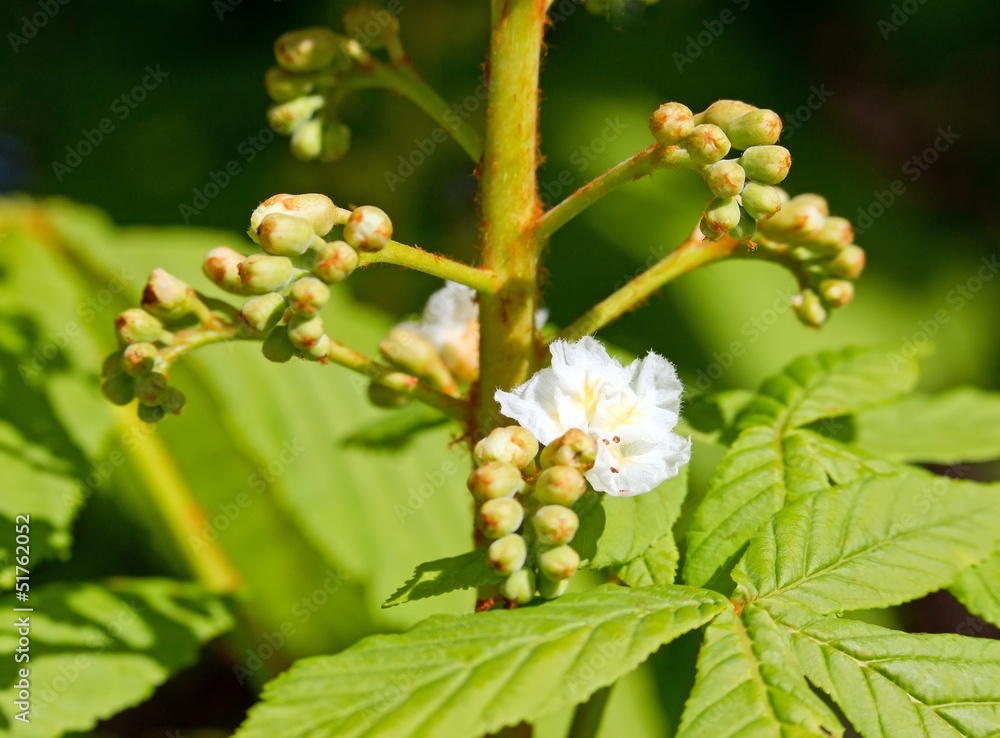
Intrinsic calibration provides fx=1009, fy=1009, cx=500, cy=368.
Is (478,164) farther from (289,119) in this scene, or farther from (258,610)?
(258,610)

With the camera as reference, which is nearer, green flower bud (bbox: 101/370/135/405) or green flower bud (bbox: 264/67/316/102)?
green flower bud (bbox: 101/370/135/405)

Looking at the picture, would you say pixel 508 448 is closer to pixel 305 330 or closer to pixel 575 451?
pixel 575 451

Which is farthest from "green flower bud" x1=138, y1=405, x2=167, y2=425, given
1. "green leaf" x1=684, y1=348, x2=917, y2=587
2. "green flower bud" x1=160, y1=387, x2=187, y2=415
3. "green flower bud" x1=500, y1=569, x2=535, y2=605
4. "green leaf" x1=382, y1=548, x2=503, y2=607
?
"green leaf" x1=684, y1=348, x2=917, y2=587

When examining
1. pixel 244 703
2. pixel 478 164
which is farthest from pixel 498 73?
pixel 244 703

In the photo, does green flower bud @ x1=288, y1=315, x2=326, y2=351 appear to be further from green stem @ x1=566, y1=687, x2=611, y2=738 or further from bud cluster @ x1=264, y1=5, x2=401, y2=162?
green stem @ x1=566, y1=687, x2=611, y2=738

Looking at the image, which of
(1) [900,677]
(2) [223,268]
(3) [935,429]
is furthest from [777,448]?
(2) [223,268]

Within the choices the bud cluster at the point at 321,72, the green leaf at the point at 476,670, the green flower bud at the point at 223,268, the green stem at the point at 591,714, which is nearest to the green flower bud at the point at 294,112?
the bud cluster at the point at 321,72
